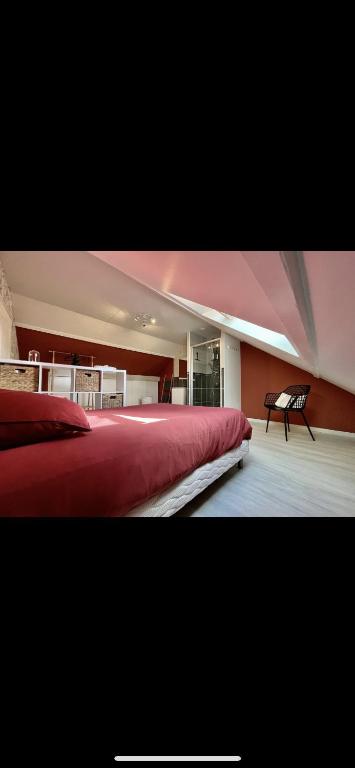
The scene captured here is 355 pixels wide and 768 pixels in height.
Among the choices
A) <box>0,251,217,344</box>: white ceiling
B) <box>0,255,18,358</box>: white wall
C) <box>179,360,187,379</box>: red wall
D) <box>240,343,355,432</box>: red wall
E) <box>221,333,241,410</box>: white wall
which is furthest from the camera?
<box>179,360,187,379</box>: red wall

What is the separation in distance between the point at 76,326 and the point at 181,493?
4.17m

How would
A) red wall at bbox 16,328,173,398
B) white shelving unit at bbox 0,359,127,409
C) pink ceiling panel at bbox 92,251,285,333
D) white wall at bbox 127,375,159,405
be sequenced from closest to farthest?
pink ceiling panel at bbox 92,251,285,333
white shelving unit at bbox 0,359,127,409
red wall at bbox 16,328,173,398
white wall at bbox 127,375,159,405

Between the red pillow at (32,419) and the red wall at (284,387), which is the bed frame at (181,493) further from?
the red wall at (284,387)

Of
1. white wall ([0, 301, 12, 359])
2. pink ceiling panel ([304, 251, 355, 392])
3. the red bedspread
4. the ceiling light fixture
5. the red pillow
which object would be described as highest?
the ceiling light fixture

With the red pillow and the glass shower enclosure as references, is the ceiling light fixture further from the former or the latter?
the red pillow

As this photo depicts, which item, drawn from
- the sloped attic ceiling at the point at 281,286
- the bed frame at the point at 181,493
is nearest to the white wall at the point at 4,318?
the sloped attic ceiling at the point at 281,286

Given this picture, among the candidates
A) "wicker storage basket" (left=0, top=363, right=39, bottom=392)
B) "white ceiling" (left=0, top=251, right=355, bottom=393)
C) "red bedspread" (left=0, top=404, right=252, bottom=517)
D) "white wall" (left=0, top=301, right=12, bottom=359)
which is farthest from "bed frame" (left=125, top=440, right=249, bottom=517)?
"white wall" (left=0, top=301, right=12, bottom=359)

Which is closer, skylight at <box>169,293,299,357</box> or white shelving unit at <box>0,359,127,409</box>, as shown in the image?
white shelving unit at <box>0,359,127,409</box>

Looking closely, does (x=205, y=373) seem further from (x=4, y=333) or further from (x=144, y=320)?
(x=4, y=333)

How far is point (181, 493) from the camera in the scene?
1.21 m

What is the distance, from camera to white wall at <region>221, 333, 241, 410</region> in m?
5.11

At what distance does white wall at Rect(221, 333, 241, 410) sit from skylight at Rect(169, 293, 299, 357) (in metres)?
1.07
